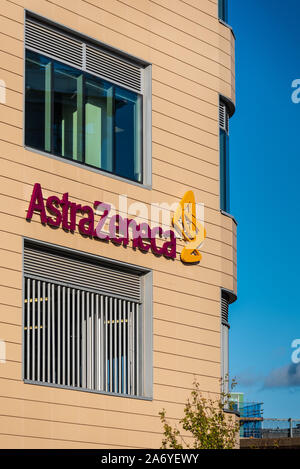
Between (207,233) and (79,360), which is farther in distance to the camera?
(207,233)

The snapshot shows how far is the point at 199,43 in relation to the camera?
96.2 feet

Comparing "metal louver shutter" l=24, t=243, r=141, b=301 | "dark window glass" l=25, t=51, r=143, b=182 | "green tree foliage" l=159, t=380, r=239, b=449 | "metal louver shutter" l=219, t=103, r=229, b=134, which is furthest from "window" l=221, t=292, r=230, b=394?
"metal louver shutter" l=219, t=103, r=229, b=134

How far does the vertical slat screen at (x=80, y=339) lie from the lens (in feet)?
78.3

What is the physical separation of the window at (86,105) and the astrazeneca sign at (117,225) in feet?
3.99

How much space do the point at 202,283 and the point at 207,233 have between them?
1368mm

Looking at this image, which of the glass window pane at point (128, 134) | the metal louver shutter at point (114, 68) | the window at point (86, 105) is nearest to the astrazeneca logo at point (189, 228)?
the window at point (86, 105)

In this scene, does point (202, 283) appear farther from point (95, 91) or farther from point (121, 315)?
point (95, 91)

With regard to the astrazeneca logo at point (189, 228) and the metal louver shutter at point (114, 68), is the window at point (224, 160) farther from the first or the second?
the metal louver shutter at point (114, 68)

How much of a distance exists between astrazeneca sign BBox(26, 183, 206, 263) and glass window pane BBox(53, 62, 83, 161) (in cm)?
134

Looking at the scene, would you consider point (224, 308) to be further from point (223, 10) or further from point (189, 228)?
point (223, 10)

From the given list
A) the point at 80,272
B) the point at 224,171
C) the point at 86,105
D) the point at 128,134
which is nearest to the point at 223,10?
the point at 224,171

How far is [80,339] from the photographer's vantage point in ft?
81.8

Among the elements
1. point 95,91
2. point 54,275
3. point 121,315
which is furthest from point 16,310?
point 95,91

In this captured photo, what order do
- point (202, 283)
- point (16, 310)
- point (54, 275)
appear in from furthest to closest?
point (202, 283)
point (54, 275)
point (16, 310)
